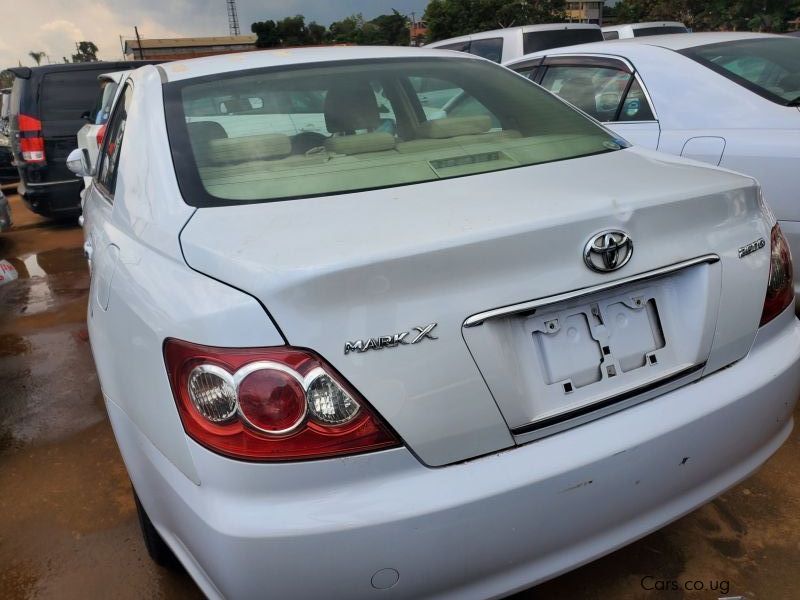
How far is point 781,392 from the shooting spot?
1738mm

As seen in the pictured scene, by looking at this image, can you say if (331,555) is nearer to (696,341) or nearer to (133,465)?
(133,465)

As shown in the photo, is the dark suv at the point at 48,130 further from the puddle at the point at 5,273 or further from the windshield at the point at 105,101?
the puddle at the point at 5,273

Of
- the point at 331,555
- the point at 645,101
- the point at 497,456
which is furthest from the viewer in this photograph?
the point at 645,101

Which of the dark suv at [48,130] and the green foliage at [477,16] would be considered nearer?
the dark suv at [48,130]

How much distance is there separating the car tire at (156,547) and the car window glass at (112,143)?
1135 millimetres

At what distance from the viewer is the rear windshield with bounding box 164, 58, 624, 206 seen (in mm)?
1767

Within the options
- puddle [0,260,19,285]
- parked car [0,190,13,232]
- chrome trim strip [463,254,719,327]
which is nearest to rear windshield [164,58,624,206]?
chrome trim strip [463,254,719,327]

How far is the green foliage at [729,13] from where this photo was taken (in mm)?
24812

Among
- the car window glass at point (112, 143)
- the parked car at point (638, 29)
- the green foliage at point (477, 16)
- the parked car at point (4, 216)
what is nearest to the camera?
the car window glass at point (112, 143)

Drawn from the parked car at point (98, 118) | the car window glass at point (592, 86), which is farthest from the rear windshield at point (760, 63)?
the parked car at point (98, 118)

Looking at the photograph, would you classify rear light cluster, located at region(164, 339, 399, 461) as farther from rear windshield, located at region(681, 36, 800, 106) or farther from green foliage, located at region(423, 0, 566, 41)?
green foliage, located at region(423, 0, 566, 41)

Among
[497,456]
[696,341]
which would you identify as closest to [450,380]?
[497,456]

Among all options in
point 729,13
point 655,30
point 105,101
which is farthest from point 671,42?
point 729,13

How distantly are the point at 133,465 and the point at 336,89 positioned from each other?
4.49 feet
